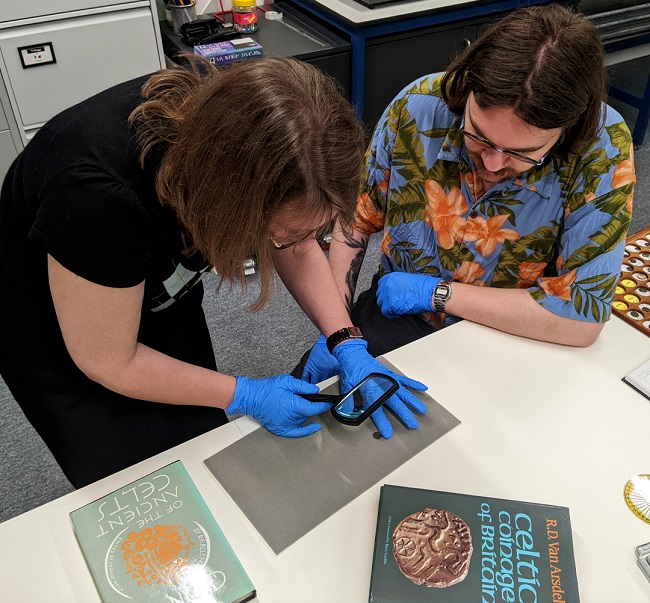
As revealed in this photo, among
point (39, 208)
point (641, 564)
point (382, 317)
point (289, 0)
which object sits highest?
point (39, 208)

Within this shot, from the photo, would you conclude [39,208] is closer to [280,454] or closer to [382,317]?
[280,454]

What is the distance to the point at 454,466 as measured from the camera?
0.93 meters

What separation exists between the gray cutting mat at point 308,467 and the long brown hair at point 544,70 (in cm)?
52

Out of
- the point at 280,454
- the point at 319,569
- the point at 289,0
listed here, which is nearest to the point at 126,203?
the point at 280,454

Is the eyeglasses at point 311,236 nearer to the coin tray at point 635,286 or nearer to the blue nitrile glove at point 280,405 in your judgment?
the blue nitrile glove at point 280,405

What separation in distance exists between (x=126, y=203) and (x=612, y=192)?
2.72ft

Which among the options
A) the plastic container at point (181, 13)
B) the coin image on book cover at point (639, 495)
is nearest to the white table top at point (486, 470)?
the coin image on book cover at point (639, 495)

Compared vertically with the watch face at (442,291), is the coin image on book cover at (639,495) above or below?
below

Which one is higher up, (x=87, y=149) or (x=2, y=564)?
(x=87, y=149)

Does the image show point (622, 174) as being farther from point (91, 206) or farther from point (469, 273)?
point (91, 206)

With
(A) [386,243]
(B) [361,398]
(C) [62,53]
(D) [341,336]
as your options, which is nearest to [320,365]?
(D) [341,336]

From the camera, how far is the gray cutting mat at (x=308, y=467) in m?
0.86

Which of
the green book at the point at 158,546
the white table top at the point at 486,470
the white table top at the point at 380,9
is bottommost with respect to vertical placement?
the white table top at the point at 486,470

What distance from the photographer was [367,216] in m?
1.41
